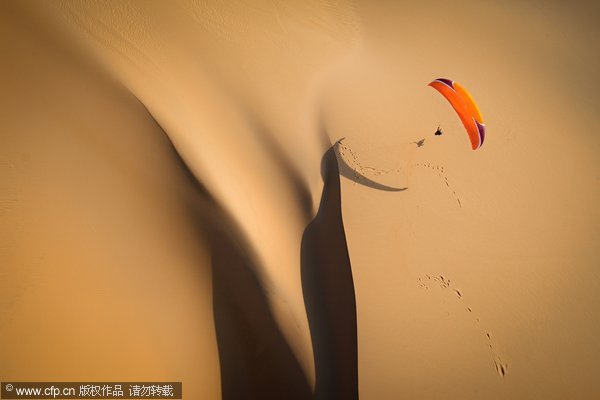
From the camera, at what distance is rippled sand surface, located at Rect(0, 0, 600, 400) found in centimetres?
480

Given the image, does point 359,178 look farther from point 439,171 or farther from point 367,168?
point 439,171

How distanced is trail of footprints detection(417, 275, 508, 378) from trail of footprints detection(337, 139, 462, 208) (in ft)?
4.61

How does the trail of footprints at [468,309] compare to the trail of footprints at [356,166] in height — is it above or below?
below

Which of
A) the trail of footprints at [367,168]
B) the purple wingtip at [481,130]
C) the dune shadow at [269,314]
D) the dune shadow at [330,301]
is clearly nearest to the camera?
the dune shadow at [269,314]

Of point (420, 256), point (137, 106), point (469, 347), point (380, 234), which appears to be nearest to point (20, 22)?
point (137, 106)

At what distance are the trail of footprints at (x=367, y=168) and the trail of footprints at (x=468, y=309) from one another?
1.40m

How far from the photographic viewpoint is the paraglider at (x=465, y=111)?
22.0 feet

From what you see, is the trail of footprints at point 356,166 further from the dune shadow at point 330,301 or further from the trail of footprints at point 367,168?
the dune shadow at point 330,301

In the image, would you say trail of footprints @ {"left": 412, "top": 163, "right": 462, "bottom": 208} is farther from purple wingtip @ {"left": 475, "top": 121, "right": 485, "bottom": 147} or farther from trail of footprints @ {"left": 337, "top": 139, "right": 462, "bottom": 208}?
purple wingtip @ {"left": 475, "top": 121, "right": 485, "bottom": 147}

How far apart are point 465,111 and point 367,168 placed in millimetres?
1963

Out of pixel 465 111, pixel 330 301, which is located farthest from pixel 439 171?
pixel 330 301

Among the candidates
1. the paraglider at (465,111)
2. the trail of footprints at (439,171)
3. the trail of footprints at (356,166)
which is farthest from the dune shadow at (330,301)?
the paraglider at (465,111)

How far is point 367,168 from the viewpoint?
662 cm

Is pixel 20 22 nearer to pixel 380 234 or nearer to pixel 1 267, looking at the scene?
pixel 1 267
